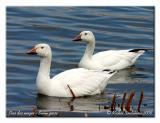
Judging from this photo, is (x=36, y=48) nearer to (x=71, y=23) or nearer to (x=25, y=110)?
(x=25, y=110)

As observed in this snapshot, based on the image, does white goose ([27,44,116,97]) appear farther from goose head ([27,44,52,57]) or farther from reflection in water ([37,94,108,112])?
reflection in water ([37,94,108,112])

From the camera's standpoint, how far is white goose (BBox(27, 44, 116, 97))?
651 inches

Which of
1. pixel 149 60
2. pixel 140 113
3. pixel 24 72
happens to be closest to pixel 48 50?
pixel 24 72

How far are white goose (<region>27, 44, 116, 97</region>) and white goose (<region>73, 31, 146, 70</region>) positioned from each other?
187 cm

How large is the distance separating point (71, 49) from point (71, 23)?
2235 millimetres

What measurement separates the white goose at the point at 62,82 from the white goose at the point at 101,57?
1871 mm

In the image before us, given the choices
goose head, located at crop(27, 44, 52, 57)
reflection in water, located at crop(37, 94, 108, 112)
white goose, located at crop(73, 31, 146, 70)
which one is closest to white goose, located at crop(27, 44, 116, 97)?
goose head, located at crop(27, 44, 52, 57)

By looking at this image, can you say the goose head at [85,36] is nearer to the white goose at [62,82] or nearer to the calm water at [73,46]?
the calm water at [73,46]

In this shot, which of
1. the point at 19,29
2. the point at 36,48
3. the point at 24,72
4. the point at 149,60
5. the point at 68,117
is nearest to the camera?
the point at 68,117

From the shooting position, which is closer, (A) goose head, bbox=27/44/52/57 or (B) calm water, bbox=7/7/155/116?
(B) calm water, bbox=7/7/155/116

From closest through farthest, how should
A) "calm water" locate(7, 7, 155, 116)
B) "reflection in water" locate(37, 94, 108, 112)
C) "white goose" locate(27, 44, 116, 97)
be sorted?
"reflection in water" locate(37, 94, 108, 112), "calm water" locate(7, 7, 155, 116), "white goose" locate(27, 44, 116, 97)

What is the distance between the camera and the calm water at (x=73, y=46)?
16125 mm

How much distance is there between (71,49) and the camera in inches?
771

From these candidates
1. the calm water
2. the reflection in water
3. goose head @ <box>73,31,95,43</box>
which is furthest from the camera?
goose head @ <box>73,31,95,43</box>
